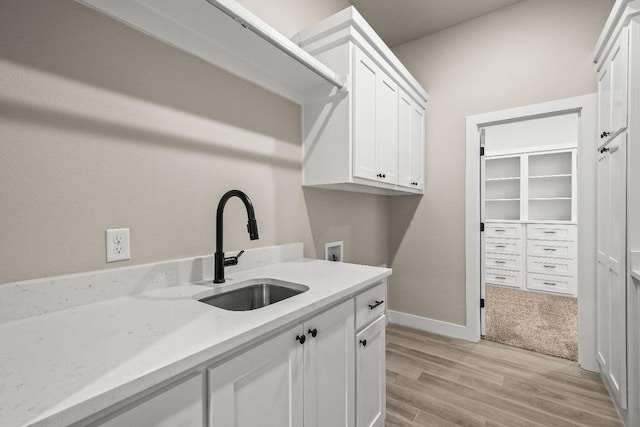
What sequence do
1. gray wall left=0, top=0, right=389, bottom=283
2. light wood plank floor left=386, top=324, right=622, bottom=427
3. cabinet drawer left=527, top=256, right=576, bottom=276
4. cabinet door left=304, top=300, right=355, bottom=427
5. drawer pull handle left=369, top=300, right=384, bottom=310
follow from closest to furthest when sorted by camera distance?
gray wall left=0, top=0, right=389, bottom=283 → cabinet door left=304, top=300, right=355, bottom=427 → drawer pull handle left=369, top=300, right=384, bottom=310 → light wood plank floor left=386, top=324, right=622, bottom=427 → cabinet drawer left=527, top=256, right=576, bottom=276

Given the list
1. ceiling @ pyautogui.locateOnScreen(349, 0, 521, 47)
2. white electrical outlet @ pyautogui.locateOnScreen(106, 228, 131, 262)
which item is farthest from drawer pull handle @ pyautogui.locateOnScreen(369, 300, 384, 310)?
ceiling @ pyautogui.locateOnScreen(349, 0, 521, 47)

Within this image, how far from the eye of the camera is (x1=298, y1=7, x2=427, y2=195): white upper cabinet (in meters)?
1.71

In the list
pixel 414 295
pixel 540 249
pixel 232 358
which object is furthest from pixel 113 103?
pixel 540 249

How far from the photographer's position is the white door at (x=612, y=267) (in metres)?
1.54

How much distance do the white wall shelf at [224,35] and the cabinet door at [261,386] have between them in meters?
1.12

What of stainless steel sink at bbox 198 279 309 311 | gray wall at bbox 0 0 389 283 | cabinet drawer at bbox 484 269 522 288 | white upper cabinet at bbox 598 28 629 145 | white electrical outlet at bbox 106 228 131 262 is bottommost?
cabinet drawer at bbox 484 269 522 288

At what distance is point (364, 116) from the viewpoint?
6.03 feet

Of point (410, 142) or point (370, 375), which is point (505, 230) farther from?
point (370, 375)

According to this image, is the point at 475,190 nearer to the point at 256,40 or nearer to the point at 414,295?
the point at 414,295

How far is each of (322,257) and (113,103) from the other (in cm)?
152

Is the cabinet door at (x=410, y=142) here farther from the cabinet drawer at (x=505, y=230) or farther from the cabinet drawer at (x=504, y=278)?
the cabinet drawer at (x=504, y=278)

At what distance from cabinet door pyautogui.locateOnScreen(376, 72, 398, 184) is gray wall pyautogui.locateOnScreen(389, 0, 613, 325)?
33.0 inches

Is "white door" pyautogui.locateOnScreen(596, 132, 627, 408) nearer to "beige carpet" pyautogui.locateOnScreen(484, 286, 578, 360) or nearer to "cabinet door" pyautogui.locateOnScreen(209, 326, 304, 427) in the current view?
"beige carpet" pyautogui.locateOnScreen(484, 286, 578, 360)

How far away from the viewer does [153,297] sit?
1022mm
